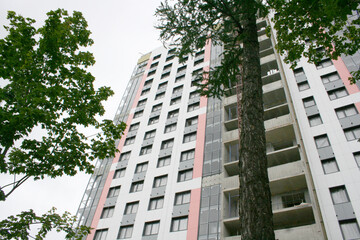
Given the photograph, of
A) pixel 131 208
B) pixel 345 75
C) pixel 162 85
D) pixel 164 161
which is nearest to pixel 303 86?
pixel 345 75

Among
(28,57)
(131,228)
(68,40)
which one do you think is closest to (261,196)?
(28,57)

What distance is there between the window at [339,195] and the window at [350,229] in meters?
1.39

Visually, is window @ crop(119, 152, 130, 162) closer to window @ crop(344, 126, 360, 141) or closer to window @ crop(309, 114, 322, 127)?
window @ crop(309, 114, 322, 127)

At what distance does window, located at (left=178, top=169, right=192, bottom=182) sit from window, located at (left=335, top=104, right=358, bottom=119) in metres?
13.3

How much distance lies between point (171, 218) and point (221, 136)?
881 cm

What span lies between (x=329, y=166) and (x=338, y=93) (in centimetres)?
726

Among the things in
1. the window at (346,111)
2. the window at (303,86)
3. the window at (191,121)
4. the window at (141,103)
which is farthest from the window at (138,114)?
the window at (346,111)

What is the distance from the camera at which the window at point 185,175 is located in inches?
976

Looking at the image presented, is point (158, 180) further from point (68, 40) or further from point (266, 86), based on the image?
point (68, 40)

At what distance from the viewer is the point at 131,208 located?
25219 mm

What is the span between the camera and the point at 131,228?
2364 cm

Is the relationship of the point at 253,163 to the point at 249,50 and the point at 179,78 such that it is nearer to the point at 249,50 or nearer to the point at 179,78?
the point at 249,50

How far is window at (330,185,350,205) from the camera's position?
17.7 m

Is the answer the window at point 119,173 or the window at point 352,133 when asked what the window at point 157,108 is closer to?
the window at point 119,173
